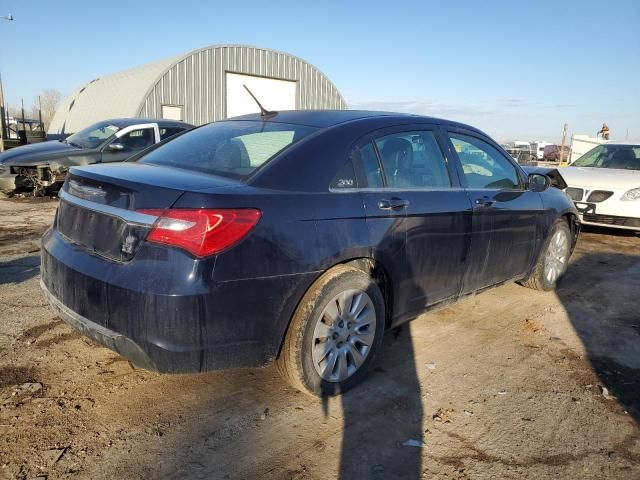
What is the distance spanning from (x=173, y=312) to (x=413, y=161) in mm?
1988

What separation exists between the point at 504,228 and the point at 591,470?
210 centimetres

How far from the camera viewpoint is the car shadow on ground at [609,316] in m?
3.43

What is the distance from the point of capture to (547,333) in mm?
4250

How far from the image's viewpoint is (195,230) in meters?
2.37

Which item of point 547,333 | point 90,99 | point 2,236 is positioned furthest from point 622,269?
point 90,99

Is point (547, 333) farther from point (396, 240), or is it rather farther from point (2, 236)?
point (2, 236)

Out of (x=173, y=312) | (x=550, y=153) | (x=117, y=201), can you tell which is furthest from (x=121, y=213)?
(x=550, y=153)

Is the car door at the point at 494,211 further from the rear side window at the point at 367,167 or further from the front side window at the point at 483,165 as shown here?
the rear side window at the point at 367,167

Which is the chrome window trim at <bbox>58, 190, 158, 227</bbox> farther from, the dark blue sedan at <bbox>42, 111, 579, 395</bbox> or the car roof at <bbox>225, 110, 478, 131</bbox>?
the car roof at <bbox>225, 110, 478, 131</bbox>

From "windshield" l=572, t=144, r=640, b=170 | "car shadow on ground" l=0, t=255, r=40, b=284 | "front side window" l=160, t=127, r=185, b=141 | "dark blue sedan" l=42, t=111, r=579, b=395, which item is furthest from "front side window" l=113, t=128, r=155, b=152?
"windshield" l=572, t=144, r=640, b=170

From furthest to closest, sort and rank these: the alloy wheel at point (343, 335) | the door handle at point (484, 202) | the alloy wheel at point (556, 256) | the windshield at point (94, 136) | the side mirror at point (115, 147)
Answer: the windshield at point (94, 136)
the side mirror at point (115, 147)
the alloy wheel at point (556, 256)
the door handle at point (484, 202)
the alloy wheel at point (343, 335)

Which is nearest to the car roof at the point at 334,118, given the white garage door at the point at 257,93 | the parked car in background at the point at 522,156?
the parked car in background at the point at 522,156

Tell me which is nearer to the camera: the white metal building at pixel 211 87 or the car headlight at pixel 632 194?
Result: the car headlight at pixel 632 194

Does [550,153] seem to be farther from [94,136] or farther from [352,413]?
[352,413]
